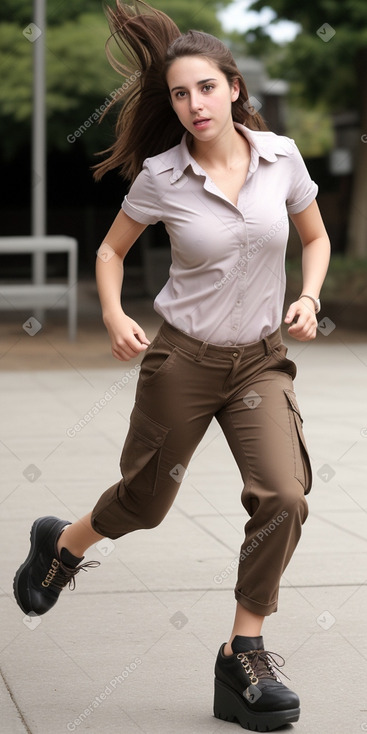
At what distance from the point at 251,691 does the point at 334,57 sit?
42.9 feet

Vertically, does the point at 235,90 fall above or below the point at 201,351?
above

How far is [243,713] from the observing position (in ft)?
11.1

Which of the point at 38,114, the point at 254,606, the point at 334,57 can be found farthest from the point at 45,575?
the point at 334,57

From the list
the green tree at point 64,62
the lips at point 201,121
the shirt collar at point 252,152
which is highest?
the lips at point 201,121

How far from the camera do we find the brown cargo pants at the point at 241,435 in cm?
337

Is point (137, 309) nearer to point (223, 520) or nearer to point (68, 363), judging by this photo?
point (68, 363)

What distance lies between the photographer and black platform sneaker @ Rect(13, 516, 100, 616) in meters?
3.91

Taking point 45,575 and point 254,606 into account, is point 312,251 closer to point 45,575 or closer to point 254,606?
point 254,606

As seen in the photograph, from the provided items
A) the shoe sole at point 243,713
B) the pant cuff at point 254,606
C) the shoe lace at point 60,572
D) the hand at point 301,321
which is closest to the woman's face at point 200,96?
the hand at point 301,321

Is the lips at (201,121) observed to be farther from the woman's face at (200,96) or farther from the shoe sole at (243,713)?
the shoe sole at (243,713)

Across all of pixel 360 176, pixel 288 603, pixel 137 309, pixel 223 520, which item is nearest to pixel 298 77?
pixel 360 176

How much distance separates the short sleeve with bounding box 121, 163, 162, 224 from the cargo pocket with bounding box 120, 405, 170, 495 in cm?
53

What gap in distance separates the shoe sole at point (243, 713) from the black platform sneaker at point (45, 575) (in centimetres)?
68

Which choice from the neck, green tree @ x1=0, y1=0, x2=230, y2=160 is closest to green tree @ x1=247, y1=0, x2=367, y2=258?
green tree @ x1=0, y1=0, x2=230, y2=160
